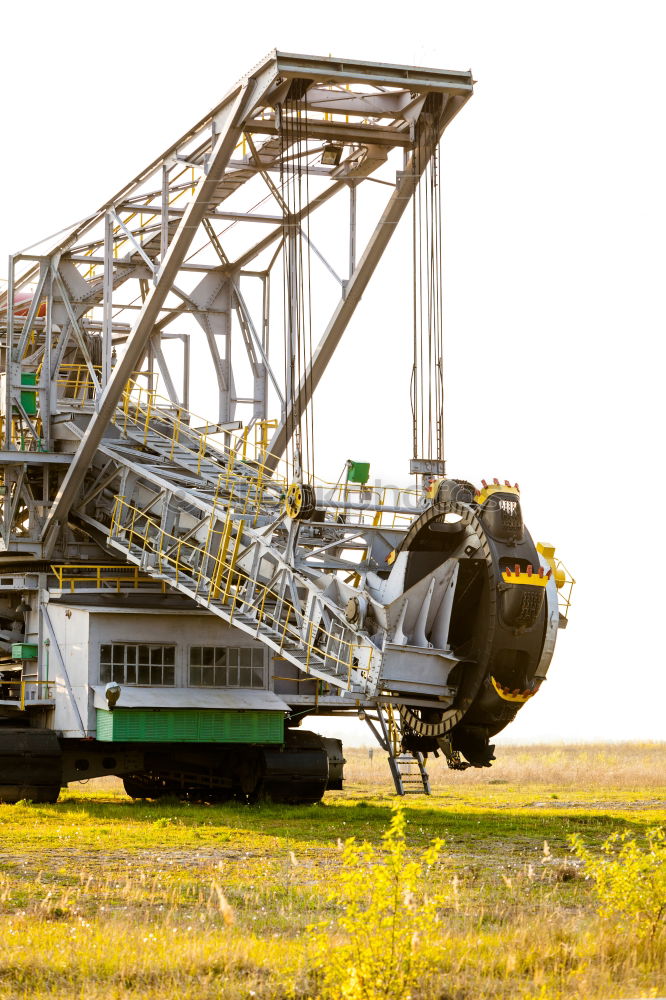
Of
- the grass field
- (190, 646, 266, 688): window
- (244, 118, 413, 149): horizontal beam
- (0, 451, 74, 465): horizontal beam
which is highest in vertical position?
(244, 118, 413, 149): horizontal beam

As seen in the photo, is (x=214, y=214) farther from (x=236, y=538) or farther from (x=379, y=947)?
(x=379, y=947)

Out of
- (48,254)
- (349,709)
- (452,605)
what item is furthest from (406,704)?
(48,254)

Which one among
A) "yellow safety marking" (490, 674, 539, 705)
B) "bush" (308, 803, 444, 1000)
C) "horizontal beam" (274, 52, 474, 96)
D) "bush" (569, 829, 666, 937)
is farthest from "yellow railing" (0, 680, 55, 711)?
"bush" (308, 803, 444, 1000)

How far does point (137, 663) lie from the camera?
28.5m

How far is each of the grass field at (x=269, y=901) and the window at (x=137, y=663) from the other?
2435mm

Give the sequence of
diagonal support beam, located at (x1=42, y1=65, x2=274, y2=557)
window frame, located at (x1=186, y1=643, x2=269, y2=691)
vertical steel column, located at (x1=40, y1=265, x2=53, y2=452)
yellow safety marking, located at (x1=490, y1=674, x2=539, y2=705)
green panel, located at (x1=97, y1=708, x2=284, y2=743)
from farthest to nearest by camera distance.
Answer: vertical steel column, located at (x1=40, y1=265, x2=53, y2=452) → window frame, located at (x1=186, y1=643, x2=269, y2=691) → green panel, located at (x1=97, y1=708, x2=284, y2=743) → diagonal support beam, located at (x1=42, y1=65, x2=274, y2=557) → yellow safety marking, located at (x1=490, y1=674, x2=539, y2=705)

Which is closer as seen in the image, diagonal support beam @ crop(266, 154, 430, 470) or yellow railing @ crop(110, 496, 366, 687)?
yellow railing @ crop(110, 496, 366, 687)

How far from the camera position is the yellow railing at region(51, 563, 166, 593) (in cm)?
2957

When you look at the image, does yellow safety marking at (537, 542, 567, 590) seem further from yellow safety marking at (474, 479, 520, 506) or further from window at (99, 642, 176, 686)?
window at (99, 642, 176, 686)

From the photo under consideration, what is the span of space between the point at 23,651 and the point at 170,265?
899 cm

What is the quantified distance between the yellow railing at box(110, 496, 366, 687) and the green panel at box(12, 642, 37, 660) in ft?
10.6

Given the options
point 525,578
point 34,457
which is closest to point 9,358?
point 34,457

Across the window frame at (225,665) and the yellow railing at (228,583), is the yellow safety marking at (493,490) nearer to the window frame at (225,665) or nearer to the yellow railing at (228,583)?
the yellow railing at (228,583)

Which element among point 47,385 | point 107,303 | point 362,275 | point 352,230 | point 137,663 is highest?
point 352,230
